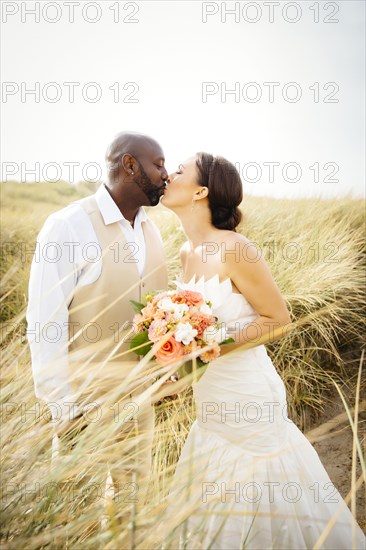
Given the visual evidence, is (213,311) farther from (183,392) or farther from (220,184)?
(183,392)

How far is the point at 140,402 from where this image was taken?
1.58 meters

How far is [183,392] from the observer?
11.9 ft

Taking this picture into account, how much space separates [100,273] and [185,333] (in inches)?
31.0

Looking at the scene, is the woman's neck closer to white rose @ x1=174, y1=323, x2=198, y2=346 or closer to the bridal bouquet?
the bridal bouquet

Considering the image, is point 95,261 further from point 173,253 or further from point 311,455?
point 173,253

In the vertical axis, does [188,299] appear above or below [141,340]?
above

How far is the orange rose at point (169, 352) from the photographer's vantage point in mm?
1874

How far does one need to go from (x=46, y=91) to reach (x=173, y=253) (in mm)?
2082

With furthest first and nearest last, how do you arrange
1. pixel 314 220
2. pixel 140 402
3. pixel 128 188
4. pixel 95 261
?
1. pixel 314 220
2. pixel 128 188
3. pixel 95 261
4. pixel 140 402

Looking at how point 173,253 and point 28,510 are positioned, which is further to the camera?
point 173,253

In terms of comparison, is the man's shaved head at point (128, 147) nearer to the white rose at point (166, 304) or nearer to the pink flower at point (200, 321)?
the white rose at point (166, 304)

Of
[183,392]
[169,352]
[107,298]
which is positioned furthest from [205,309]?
[183,392]

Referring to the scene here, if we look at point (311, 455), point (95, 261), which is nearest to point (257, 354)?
point (311, 455)

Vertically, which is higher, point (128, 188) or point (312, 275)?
point (128, 188)
